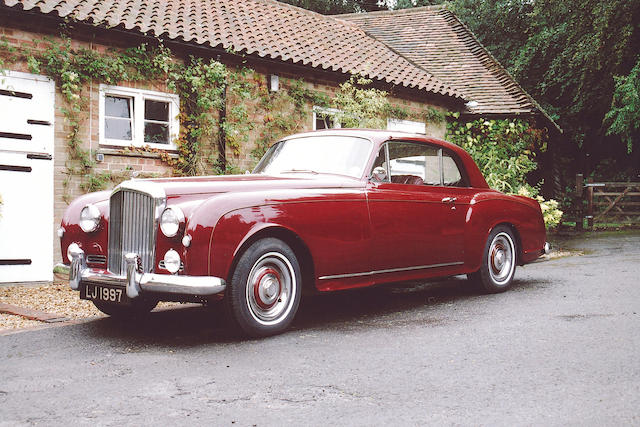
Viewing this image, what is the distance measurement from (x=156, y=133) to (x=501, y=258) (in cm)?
551

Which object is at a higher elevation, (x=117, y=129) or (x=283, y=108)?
(x=283, y=108)

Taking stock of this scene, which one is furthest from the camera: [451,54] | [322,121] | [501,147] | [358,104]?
[451,54]

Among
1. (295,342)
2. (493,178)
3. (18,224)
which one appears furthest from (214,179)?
(493,178)

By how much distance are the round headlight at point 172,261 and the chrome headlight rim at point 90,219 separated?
0.95 m

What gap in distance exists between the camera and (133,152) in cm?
960

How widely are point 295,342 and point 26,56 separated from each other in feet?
19.7

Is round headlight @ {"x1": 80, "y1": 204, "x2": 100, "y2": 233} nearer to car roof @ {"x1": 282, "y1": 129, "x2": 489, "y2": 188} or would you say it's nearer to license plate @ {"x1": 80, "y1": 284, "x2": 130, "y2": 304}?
license plate @ {"x1": 80, "y1": 284, "x2": 130, "y2": 304}

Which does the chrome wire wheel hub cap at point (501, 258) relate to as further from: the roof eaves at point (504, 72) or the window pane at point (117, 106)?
the roof eaves at point (504, 72)

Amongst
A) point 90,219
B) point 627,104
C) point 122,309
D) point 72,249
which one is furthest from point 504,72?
point 72,249

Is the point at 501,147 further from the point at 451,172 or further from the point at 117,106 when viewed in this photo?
the point at 117,106

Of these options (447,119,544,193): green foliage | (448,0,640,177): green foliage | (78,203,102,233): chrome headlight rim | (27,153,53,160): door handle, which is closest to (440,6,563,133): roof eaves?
(447,119,544,193): green foliage

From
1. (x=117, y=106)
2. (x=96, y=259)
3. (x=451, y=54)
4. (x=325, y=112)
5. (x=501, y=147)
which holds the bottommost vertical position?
(x=96, y=259)

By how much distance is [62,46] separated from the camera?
354 inches

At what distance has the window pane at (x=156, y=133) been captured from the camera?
995 centimetres
